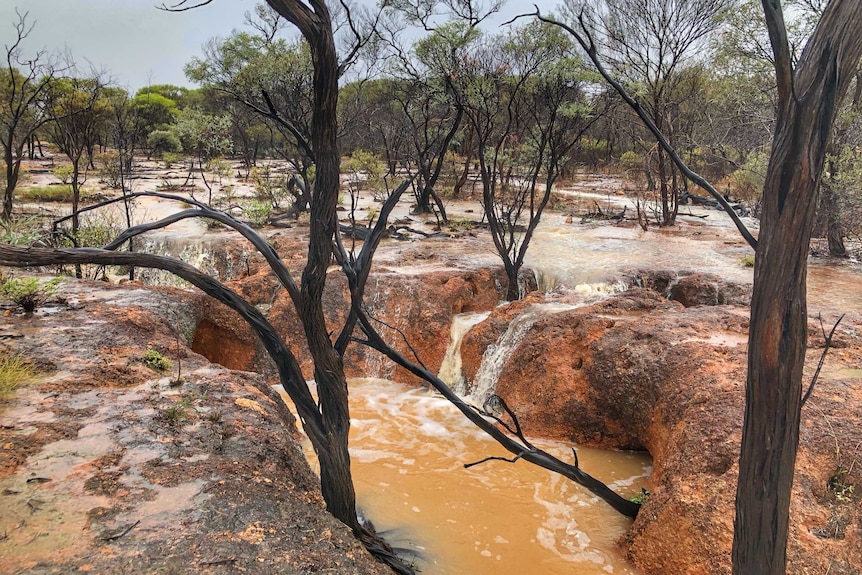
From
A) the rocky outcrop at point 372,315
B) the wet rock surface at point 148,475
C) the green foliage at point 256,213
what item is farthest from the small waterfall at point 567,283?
the green foliage at point 256,213

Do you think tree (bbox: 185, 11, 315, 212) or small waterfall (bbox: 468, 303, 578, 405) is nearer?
small waterfall (bbox: 468, 303, 578, 405)

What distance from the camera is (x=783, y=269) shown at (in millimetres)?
1846

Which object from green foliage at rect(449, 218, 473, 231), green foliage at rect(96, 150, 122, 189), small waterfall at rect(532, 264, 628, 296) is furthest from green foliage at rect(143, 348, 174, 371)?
green foliage at rect(96, 150, 122, 189)

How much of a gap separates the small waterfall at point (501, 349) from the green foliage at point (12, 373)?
492 cm

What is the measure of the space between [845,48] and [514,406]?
533 cm

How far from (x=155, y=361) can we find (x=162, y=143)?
31.3 m

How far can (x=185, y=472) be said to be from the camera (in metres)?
3.00

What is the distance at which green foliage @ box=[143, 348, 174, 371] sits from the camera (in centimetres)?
461

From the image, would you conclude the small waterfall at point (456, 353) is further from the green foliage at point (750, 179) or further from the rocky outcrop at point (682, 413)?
the green foliage at point (750, 179)

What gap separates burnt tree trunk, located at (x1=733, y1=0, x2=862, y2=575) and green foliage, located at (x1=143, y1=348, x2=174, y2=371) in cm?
427

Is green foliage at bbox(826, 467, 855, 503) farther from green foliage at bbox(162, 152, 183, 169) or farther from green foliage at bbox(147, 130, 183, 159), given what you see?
green foliage at bbox(147, 130, 183, 159)

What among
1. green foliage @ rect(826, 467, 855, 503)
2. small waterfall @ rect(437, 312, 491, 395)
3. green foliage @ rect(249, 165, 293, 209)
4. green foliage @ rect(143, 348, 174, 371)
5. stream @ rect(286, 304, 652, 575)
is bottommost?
stream @ rect(286, 304, 652, 575)

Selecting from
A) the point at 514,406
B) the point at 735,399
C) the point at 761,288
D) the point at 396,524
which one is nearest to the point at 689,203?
the point at 514,406

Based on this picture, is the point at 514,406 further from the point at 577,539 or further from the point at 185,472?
the point at 185,472
